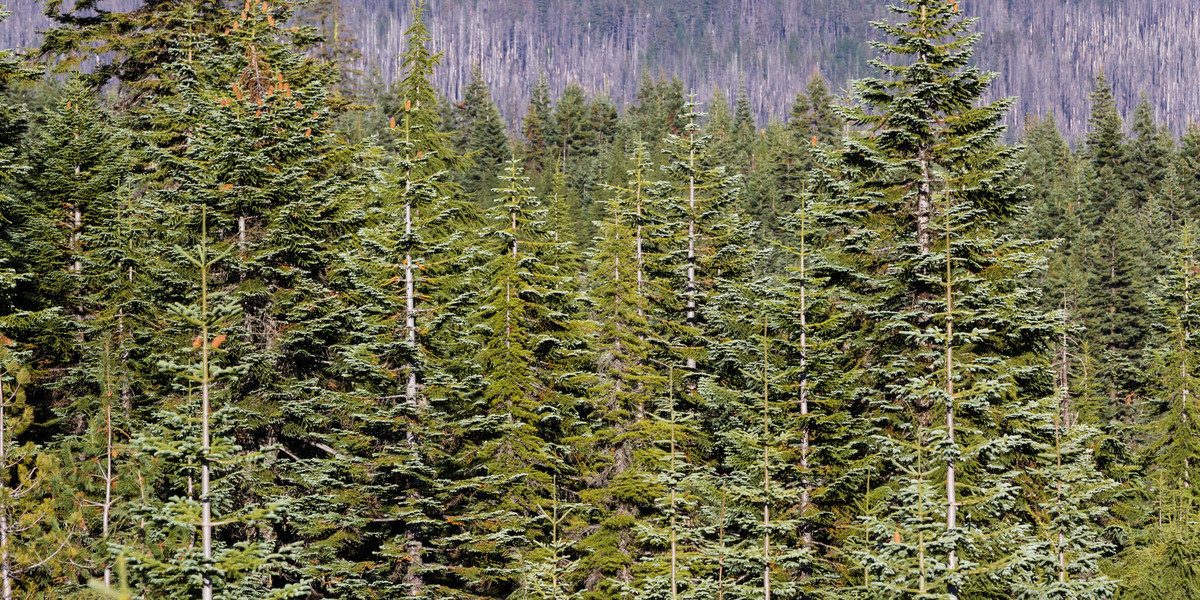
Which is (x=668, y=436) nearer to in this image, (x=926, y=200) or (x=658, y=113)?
(x=926, y=200)

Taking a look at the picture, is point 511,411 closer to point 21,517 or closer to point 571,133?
point 21,517

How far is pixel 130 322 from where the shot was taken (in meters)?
26.9

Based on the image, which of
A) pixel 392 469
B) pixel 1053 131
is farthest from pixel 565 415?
pixel 1053 131

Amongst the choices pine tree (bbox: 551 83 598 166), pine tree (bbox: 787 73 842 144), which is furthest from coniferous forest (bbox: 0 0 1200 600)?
pine tree (bbox: 551 83 598 166)

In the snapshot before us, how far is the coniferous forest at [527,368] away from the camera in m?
18.8

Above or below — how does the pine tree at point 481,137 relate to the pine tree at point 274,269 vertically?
above

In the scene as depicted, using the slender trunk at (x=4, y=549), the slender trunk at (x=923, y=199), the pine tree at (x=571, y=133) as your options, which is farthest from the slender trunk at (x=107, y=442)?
the pine tree at (x=571, y=133)

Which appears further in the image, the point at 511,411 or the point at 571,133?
the point at 571,133

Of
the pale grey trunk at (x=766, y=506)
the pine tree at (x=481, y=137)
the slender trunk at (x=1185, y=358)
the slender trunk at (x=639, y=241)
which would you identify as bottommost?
the pale grey trunk at (x=766, y=506)

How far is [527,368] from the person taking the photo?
84.4ft

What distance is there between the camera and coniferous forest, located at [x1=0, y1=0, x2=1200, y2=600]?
1883 centimetres

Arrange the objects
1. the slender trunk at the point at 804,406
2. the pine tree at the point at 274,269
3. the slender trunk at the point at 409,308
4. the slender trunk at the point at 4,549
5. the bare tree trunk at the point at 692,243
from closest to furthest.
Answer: the slender trunk at the point at 4,549 < the pine tree at the point at 274,269 < the slender trunk at the point at 409,308 < the slender trunk at the point at 804,406 < the bare tree trunk at the point at 692,243

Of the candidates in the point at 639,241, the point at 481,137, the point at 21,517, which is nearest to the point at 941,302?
the point at 639,241

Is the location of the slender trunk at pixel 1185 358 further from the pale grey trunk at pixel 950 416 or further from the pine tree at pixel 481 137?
the pine tree at pixel 481 137
